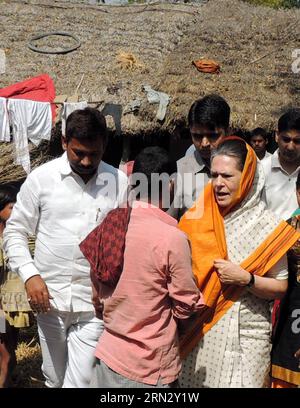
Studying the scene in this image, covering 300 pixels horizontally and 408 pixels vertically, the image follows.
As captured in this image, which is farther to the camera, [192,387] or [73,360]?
[73,360]

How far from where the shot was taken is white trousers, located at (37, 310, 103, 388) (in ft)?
11.2

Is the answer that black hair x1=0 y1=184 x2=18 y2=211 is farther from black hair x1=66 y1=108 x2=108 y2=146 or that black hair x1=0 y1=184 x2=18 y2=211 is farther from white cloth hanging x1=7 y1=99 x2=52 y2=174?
white cloth hanging x1=7 y1=99 x2=52 y2=174

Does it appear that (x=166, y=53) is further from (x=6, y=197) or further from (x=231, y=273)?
(x=231, y=273)

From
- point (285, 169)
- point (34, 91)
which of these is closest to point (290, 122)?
point (285, 169)

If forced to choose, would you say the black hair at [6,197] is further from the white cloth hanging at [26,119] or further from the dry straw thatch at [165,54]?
the dry straw thatch at [165,54]

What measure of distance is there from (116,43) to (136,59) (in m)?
0.94

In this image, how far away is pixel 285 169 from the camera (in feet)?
14.0

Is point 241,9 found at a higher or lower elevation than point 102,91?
higher

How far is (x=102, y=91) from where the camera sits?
32.7 feet

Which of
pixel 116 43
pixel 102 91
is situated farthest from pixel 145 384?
pixel 116 43

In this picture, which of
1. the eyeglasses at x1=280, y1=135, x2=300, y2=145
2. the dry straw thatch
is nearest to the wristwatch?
the eyeglasses at x1=280, y1=135, x2=300, y2=145

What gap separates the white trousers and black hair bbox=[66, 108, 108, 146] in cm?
96

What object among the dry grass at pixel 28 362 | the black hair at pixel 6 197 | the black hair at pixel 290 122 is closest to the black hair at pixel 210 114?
the black hair at pixel 290 122

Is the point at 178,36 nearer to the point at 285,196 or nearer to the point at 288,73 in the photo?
the point at 288,73
